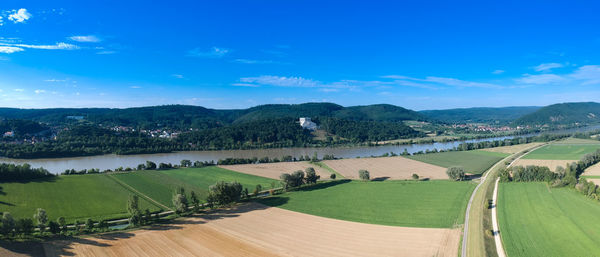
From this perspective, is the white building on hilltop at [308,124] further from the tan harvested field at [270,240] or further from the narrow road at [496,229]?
the tan harvested field at [270,240]

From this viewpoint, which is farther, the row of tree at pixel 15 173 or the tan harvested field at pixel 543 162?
the tan harvested field at pixel 543 162

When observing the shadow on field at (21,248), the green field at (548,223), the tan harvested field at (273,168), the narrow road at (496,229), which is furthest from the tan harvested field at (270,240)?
the tan harvested field at (273,168)

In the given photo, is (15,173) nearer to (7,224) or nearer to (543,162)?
(7,224)

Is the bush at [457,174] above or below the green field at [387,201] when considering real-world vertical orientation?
above

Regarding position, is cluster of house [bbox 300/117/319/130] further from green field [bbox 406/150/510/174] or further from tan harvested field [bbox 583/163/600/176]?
tan harvested field [bbox 583/163/600/176]

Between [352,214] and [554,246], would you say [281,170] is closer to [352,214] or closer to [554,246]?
[352,214]

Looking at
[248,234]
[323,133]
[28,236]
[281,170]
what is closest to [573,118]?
[323,133]

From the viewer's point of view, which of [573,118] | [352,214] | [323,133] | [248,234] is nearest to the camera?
[248,234]
